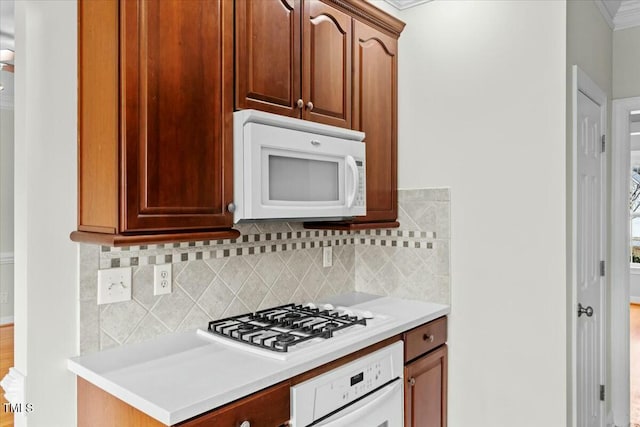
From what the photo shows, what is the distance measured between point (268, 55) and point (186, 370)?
3.82 ft

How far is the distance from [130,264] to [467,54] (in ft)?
6.01

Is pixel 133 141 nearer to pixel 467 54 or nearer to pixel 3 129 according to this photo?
pixel 467 54

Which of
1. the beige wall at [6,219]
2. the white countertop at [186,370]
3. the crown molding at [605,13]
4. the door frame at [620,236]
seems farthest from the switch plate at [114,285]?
the beige wall at [6,219]

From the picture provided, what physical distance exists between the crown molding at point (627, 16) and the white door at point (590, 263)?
0.64m

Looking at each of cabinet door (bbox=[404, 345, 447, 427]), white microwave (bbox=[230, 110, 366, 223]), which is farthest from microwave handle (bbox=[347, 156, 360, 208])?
cabinet door (bbox=[404, 345, 447, 427])

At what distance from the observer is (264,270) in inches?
83.4

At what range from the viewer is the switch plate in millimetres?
1547

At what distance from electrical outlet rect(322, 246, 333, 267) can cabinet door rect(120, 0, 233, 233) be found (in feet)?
3.13

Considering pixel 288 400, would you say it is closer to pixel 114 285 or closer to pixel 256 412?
pixel 256 412

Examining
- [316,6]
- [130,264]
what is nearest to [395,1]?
[316,6]

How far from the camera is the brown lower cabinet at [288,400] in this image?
1.26m

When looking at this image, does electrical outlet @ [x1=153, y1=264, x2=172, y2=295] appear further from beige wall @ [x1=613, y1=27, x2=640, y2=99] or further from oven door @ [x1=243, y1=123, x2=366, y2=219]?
beige wall @ [x1=613, y1=27, x2=640, y2=99]

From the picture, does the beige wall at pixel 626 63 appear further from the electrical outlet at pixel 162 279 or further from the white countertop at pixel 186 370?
the electrical outlet at pixel 162 279

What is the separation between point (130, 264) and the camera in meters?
1.63
